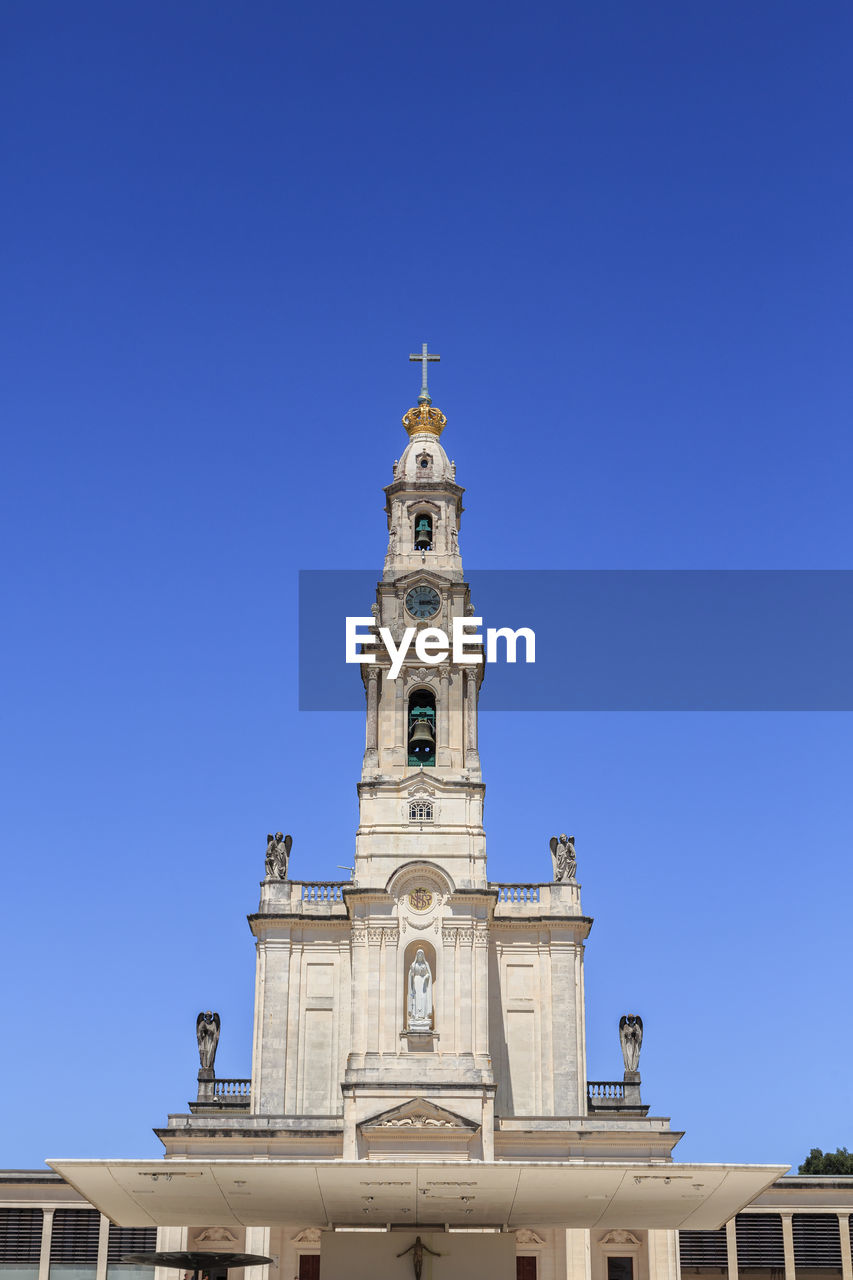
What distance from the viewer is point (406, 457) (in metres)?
63.8

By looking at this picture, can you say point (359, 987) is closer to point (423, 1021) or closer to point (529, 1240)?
point (423, 1021)

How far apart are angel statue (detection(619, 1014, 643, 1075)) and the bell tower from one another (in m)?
7.75

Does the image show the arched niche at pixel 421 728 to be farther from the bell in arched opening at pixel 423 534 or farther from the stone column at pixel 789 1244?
the stone column at pixel 789 1244

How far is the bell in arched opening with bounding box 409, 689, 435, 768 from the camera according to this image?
59156 mm

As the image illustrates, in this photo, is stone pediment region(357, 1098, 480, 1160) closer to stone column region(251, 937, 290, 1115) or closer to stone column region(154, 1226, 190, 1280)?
stone column region(251, 937, 290, 1115)

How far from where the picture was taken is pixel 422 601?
200 feet

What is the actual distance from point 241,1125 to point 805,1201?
21.3m

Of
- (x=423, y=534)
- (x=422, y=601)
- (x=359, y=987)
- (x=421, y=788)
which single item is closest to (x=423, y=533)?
(x=423, y=534)

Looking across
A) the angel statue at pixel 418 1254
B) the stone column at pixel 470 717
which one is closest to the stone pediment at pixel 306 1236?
the angel statue at pixel 418 1254

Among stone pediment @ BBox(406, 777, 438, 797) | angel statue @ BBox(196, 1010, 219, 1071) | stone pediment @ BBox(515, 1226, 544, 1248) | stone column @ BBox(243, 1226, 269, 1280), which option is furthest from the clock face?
stone column @ BBox(243, 1226, 269, 1280)

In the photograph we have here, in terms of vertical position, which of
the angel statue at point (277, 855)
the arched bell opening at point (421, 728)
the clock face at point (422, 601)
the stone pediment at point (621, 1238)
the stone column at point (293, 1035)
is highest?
the clock face at point (422, 601)

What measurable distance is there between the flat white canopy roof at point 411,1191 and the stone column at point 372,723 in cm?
1936

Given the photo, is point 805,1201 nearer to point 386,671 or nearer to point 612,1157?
point 612,1157

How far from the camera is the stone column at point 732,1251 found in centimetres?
5628
